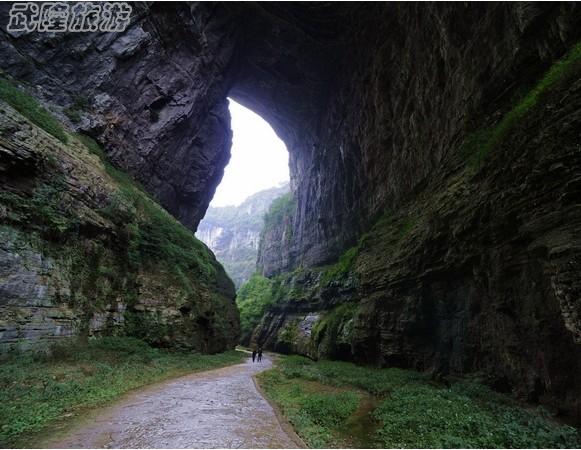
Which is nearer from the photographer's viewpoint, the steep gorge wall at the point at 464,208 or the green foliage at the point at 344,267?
the steep gorge wall at the point at 464,208

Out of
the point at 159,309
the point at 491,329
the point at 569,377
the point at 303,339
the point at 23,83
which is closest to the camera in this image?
the point at 569,377

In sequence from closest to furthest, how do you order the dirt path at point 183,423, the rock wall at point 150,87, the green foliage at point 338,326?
the dirt path at point 183,423 → the rock wall at point 150,87 → the green foliage at point 338,326

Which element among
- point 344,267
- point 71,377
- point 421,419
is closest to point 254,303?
point 344,267

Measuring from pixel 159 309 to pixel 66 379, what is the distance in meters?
8.34

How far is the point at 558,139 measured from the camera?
8.40 meters

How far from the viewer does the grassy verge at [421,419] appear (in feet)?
21.1

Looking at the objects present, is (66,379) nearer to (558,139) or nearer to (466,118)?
(558,139)

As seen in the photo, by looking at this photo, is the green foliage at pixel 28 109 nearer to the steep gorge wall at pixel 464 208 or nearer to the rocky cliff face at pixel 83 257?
the rocky cliff face at pixel 83 257

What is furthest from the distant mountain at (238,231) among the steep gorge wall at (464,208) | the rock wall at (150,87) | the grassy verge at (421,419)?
the grassy verge at (421,419)

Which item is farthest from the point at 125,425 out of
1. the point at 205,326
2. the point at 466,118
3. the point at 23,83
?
the point at 23,83

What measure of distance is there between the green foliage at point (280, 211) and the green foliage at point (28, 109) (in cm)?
3856

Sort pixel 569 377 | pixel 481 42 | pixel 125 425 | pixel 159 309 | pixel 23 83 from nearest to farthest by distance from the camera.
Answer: pixel 125 425
pixel 569 377
pixel 481 42
pixel 159 309
pixel 23 83

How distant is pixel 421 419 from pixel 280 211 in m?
52.8

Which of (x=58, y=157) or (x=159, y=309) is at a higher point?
(x=58, y=157)
